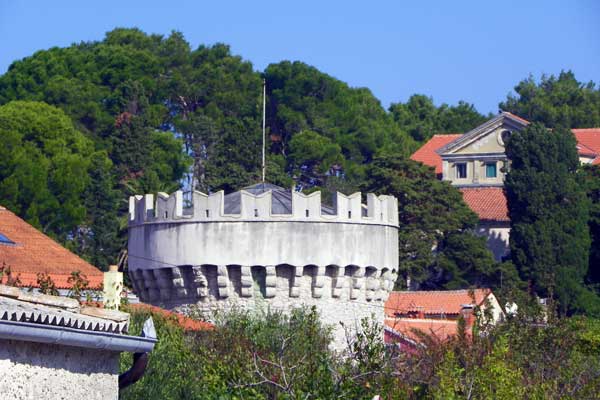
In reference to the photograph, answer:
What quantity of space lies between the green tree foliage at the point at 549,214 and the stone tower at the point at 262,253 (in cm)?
2672

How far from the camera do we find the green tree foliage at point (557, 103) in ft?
337

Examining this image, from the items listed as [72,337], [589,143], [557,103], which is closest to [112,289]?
[72,337]

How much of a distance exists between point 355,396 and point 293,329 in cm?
1110

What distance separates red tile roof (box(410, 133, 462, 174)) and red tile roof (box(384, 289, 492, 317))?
104ft

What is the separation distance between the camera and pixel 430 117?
108 meters

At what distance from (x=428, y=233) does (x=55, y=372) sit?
5316cm

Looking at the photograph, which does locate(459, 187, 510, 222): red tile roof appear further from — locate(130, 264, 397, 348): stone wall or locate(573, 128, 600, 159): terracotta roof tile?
locate(130, 264, 397, 348): stone wall

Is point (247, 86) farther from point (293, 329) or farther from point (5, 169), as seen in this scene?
point (293, 329)

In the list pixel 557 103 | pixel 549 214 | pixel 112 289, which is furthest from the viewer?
pixel 557 103

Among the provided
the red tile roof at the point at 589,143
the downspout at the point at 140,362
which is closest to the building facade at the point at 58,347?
the downspout at the point at 140,362

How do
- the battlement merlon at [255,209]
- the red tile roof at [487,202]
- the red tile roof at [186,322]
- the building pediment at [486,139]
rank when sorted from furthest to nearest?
the building pediment at [486,139] < the red tile roof at [487,202] < the battlement merlon at [255,209] < the red tile roof at [186,322]

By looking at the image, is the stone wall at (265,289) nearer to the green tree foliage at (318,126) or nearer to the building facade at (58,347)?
the building facade at (58,347)

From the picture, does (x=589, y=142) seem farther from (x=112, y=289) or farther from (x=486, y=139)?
(x=112, y=289)

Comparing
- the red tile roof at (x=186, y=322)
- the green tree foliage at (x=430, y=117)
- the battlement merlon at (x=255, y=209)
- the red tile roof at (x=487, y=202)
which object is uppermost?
the green tree foliage at (x=430, y=117)
